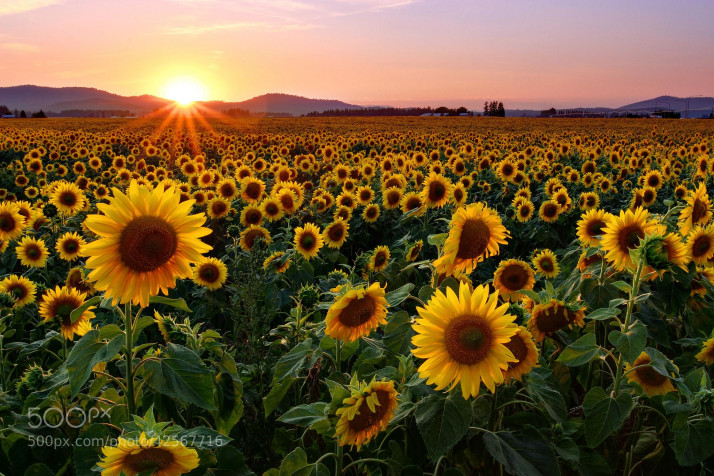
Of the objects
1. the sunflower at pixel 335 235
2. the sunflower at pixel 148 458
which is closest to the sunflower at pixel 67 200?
the sunflower at pixel 335 235

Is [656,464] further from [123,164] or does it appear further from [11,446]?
[123,164]

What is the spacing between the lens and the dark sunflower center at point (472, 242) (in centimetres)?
Answer: 263

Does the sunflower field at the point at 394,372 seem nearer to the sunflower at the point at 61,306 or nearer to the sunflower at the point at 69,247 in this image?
the sunflower at the point at 61,306

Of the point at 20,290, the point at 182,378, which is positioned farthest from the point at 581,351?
the point at 20,290

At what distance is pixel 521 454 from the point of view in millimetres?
2068

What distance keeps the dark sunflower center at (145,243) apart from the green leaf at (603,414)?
6.53 ft

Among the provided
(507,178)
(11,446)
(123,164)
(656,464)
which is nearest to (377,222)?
(507,178)

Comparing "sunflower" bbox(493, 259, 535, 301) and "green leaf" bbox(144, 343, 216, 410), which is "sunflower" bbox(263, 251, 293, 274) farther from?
"green leaf" bbox(144, 343, 216, 410)

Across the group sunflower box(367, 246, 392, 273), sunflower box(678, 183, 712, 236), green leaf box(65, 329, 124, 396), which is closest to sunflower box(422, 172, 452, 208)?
sunflower box(367, 246, 392, 273)

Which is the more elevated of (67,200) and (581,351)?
(581,351)

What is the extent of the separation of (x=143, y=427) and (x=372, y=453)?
3.80ft

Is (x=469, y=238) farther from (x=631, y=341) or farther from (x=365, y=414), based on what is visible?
(x=365, y=414)
